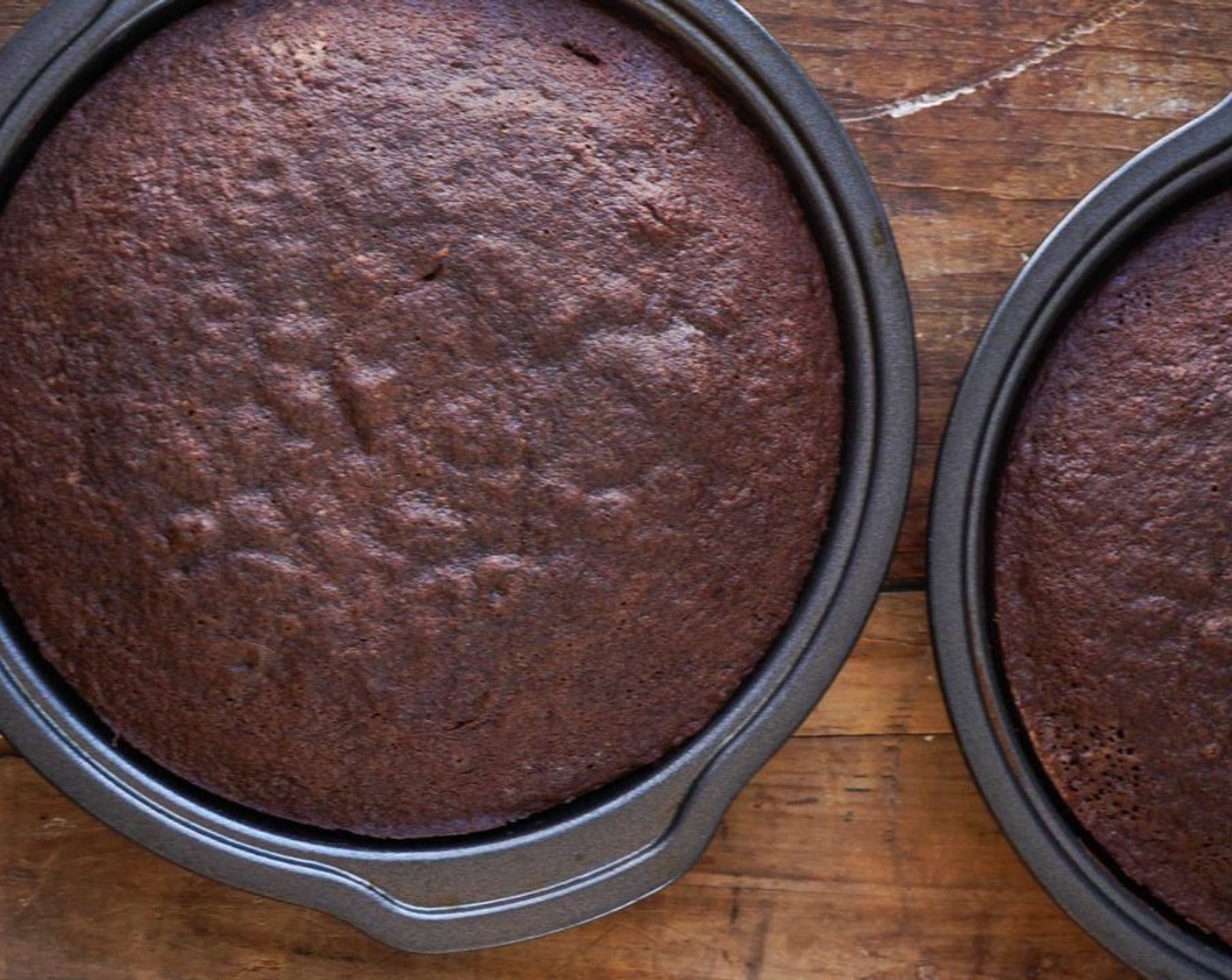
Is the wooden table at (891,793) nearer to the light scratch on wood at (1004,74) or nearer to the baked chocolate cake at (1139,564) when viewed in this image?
the light scratch on wood at (1004,74)

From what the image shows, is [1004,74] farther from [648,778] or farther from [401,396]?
[648,778]

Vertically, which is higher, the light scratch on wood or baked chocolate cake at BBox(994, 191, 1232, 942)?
the light scratch on wood

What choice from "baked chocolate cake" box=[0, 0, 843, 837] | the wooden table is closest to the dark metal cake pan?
"baked chocolate cake" box=[0, 0, 843, 837]

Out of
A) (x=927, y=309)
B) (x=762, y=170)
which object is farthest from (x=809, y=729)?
(x=762, y=170)

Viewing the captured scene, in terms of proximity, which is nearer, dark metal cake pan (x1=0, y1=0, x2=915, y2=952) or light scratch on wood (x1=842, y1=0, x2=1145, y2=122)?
dark metal cake pan (x1=0, y1=0, x2=915, y2=952)

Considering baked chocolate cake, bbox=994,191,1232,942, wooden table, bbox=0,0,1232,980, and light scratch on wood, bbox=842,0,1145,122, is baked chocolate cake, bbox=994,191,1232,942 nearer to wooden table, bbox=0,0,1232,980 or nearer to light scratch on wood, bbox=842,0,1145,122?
wooden table, bbox=0,0,1232,980

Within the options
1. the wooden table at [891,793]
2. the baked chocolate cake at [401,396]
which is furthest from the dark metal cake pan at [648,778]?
the wooden table at [891,793]

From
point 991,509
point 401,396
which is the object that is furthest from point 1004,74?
point 401,396
